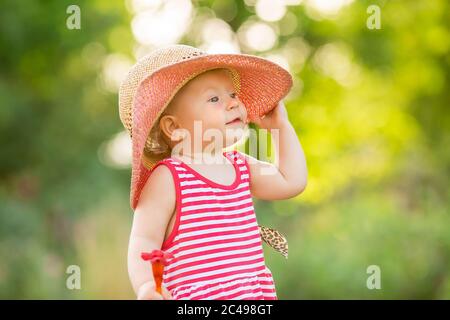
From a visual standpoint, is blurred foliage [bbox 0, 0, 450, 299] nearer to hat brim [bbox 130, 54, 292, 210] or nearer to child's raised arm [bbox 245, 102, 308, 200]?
child's raised arm [bbox 245, 102, 308, 200]

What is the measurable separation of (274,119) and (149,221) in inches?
23.0

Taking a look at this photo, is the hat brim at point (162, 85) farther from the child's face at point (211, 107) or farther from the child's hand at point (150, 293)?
the child's hand at point (150, 293)

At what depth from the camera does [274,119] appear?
2381 millimetres

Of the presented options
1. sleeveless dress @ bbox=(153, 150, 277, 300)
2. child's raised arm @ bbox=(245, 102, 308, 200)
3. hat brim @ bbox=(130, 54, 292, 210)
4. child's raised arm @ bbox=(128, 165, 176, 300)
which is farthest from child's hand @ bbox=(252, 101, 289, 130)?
child's raised arm @ bbox=(128, 165, 176, 300)

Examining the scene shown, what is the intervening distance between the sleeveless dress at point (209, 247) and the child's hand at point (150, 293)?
13 centimetres

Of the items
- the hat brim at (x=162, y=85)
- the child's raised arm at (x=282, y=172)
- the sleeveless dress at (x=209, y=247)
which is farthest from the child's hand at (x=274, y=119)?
the sleeveless dress at (x=209, y=247)

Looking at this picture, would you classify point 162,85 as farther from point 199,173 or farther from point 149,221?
point 149,221

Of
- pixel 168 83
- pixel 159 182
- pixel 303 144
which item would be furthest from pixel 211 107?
pixel 303 144

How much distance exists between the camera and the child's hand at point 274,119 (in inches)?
93.4
